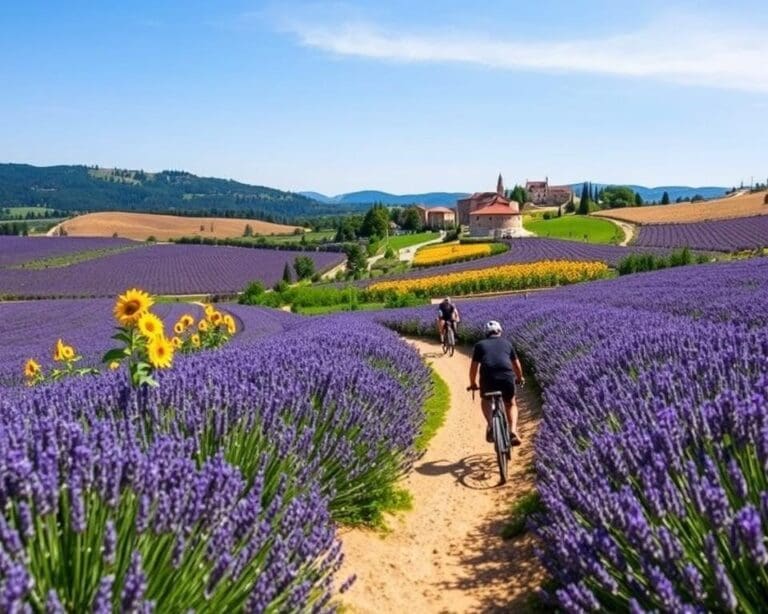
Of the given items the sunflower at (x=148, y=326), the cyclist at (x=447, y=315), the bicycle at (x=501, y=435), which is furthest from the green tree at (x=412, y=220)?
the sunflower at (x=148, y=326)

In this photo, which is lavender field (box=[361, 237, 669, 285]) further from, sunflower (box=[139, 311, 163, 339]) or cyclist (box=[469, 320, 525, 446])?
sunflower (box=[139, 311, 163, 339])

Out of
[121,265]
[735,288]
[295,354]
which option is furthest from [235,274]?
[295,354]

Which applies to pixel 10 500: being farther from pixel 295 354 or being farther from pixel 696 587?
pixel 295 354

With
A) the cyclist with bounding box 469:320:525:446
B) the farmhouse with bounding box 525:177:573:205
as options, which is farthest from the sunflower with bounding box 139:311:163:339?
the farmhouse with bounding box 525:177:573:205

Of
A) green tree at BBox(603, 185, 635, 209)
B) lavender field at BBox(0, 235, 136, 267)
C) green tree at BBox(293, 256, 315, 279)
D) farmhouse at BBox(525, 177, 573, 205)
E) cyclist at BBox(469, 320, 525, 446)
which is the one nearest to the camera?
cyclist at BBox(469, 320, 525, 446)

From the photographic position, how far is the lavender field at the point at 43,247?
7519 cm

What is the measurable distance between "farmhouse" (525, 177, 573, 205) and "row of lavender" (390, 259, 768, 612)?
164275 millimetres

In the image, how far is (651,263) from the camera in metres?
33.3

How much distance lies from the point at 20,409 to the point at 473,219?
83157 mm

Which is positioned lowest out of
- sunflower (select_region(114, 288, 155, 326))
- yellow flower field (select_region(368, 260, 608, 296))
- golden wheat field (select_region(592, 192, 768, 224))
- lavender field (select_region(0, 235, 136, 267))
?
lavender field (select_region(0, 235, 136, 267))

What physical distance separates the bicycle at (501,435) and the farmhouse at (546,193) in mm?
162962

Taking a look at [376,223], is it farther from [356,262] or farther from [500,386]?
[500,386]

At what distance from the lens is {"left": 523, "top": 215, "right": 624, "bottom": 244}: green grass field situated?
65625mm

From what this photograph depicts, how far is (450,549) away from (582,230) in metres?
74.4
